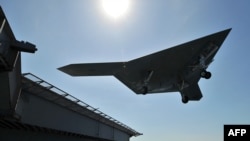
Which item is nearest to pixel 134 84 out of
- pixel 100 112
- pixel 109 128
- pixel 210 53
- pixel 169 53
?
pixel 169 53

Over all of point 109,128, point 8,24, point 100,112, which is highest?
point 8,24

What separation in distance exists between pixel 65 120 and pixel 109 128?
78.2 feet

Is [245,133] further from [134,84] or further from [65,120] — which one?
[65,120]

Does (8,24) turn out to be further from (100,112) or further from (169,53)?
(100,112)

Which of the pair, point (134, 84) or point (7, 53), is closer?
point (7, 53)

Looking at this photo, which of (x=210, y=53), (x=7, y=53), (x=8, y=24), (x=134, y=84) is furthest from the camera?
(x=134, y=84)

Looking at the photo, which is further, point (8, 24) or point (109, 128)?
A: point (109, 128)

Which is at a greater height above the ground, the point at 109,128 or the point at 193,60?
the point at 193,60

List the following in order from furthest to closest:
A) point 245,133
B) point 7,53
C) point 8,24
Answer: point 7,53 → point 8,24 → point 245,133

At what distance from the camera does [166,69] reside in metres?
29.6

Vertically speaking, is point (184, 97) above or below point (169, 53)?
below

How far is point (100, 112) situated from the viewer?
5000 cm

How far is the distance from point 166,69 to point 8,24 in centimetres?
1797

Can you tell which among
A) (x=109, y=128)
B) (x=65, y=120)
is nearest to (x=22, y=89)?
(x=65, y=120)
